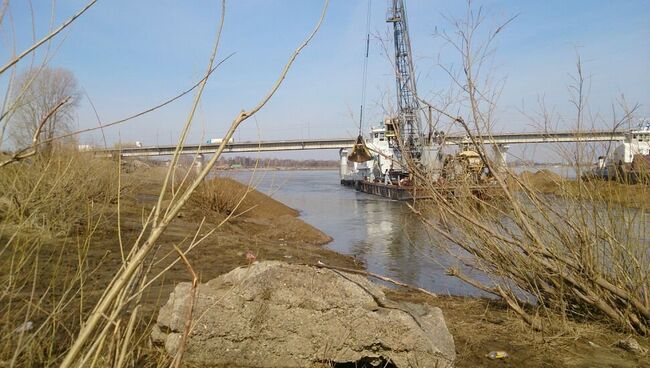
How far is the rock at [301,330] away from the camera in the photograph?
3.08 m

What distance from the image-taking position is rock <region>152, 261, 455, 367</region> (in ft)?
10.1

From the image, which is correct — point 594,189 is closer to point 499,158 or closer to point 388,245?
point 499,158

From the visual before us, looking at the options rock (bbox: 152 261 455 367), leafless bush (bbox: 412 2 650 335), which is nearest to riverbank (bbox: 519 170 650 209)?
leafless bush (bbox: 412 2 650 335)

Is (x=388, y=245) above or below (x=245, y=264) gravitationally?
below

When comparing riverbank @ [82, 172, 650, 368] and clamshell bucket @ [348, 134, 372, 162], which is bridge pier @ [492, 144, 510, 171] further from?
riverbank @ [82, 172, 650, 368]

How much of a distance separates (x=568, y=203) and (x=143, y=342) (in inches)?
165

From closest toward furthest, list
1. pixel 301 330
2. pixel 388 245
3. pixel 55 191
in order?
1. pixel 301 330
2. pixel 55 191
3. pixel 388 245

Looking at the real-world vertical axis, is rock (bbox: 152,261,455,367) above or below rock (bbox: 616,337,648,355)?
above

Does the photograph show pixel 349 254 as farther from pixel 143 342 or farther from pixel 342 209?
pixel 342 209

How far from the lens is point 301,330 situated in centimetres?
319

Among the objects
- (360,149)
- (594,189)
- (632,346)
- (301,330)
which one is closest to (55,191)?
(301,330)

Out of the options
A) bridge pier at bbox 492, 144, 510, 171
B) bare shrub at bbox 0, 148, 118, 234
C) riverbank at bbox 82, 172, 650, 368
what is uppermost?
bridge pier at bbox 492, 144, 510, 171

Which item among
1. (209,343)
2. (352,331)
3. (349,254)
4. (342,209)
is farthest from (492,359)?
(342,209)

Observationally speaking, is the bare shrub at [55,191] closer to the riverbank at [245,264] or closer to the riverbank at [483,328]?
the riverbank at [245,264]
